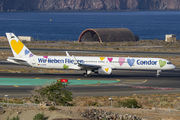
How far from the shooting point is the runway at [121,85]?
4359 centimetres

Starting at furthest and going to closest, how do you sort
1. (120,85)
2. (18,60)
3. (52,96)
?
(18,60) → (120,85) → (52,96)

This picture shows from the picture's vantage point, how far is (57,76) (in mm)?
55719

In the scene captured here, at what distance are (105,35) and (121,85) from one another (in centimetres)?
6932

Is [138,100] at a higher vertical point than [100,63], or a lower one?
lower

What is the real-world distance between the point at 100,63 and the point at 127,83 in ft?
24.1

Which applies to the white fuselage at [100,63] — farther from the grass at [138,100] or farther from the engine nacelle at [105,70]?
the grass at [138,100]

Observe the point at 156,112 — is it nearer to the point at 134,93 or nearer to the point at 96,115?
the point at 96,115

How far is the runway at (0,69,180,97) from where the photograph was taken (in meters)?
43.6

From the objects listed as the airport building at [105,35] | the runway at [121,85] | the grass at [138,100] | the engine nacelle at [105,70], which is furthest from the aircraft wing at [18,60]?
the airport building at [105,35]

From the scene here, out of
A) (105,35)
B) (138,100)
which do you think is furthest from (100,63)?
(105,35)

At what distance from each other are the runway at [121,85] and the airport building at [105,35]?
5534cm

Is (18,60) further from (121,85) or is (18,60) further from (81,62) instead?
(121,85)

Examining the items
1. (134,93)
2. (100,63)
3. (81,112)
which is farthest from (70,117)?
(100,63)

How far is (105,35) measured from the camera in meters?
117
